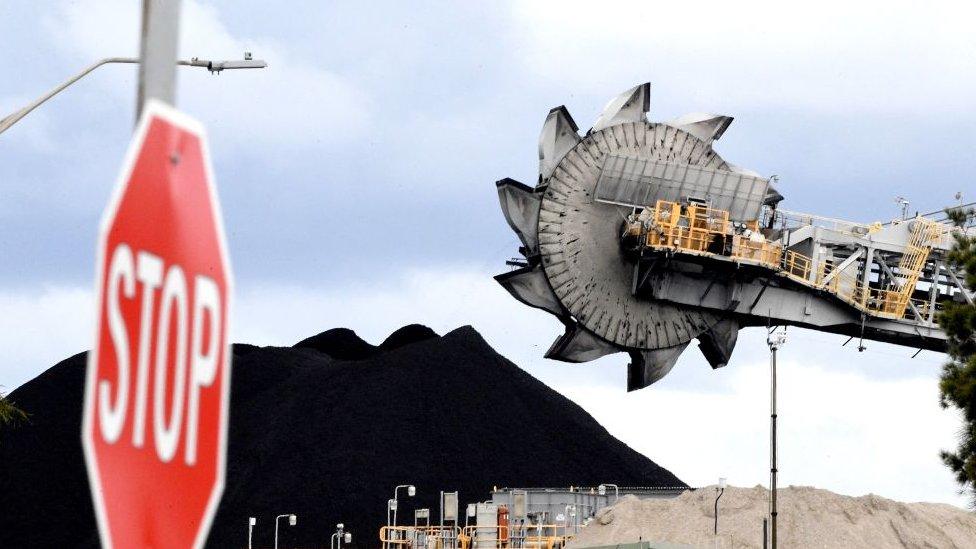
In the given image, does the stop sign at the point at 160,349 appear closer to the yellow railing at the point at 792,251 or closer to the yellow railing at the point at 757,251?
the yellow railing at the point at 792,251

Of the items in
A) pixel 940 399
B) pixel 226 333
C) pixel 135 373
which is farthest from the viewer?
pixel 940 399

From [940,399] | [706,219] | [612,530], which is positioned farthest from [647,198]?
[940,399]

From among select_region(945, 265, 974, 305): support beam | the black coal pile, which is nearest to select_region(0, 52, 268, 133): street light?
select_region(945, 265, 974, 305): support beam

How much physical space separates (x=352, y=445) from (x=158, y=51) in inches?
3590

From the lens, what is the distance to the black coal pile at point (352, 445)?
293 feet

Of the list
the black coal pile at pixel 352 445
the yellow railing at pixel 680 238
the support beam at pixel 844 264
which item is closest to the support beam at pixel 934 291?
the support beam at pixel 844 264

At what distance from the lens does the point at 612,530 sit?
174 ft

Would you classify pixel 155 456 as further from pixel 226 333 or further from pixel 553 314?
pixel 553 314

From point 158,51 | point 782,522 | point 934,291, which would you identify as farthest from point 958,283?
point 158,51

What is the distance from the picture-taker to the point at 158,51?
4.14m

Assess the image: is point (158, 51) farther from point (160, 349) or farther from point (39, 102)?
point (39, 102)

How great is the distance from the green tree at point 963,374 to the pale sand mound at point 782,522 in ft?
71.5

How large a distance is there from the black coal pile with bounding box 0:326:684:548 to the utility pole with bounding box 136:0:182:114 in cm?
8198

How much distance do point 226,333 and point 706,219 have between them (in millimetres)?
42908
